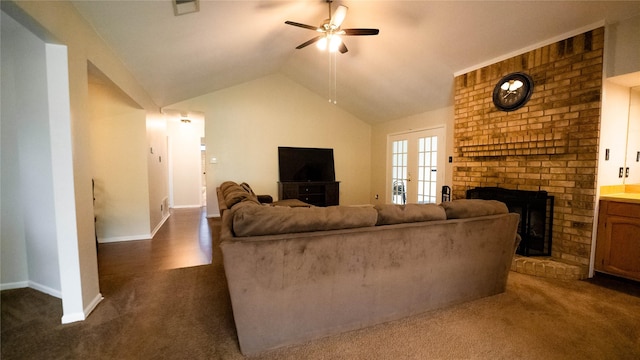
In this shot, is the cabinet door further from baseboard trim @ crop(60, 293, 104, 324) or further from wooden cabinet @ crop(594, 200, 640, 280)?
baseboard trim @ crop(60, 293, 104, 324)

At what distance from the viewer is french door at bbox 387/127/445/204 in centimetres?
476

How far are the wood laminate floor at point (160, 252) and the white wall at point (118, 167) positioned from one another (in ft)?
0.84

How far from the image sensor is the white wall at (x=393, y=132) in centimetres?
451

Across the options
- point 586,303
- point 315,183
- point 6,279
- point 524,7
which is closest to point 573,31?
point 524,7

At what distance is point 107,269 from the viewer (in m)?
2.79

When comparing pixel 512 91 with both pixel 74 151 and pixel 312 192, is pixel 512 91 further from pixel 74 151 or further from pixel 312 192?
pixel 74 151

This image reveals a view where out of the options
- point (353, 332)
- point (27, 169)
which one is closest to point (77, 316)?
point (27, 169)

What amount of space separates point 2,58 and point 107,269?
2.11 meters

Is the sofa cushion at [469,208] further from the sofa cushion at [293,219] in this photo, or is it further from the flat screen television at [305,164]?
the flat screen television at [305,164]

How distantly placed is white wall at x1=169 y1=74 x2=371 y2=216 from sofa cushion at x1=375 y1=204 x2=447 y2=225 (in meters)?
4.24

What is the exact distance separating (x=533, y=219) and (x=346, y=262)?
8.96 ft

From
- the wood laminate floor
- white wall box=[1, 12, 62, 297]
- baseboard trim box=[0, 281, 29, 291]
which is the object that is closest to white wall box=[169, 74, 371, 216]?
the wood laminate floor

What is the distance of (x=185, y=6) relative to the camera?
2.21 meters

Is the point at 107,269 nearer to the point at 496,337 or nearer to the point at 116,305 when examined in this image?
the point at 116,305
